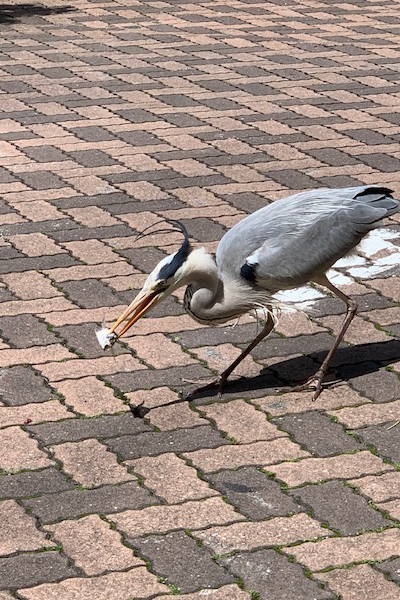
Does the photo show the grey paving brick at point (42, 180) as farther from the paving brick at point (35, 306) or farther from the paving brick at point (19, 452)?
the paving brick at point (19, 452)

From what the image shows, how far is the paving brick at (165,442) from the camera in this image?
18.7ft

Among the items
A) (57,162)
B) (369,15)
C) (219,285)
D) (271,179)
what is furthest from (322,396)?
(369,15)

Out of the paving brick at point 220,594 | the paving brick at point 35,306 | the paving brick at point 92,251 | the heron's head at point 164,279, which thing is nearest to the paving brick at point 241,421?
the heron's head at point 164,279

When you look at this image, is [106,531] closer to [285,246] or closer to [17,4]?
[285,246]

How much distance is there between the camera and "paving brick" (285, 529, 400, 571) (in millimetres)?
4820

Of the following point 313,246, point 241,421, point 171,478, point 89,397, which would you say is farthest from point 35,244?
point 171,478

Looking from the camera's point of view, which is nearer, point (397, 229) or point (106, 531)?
point (106, 531)

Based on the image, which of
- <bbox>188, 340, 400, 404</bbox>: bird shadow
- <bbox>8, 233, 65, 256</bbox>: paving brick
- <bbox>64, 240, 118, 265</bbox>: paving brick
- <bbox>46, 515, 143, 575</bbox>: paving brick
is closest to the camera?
<bbox>46, 515, 143, 575</bbox>: paving brick

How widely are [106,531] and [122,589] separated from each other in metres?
0.43

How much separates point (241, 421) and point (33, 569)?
5.06ft

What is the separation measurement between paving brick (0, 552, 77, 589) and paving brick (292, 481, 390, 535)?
106cm

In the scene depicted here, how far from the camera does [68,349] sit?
→ 21.9ft

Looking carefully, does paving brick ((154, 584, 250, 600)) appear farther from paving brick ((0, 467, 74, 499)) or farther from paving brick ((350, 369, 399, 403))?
paving brick ((350, 369, 399, 403))

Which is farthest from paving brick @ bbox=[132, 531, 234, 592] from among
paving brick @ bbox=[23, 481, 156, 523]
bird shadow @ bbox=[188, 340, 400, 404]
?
bird shadow @ bbox=[188, 340, 400, 404]
